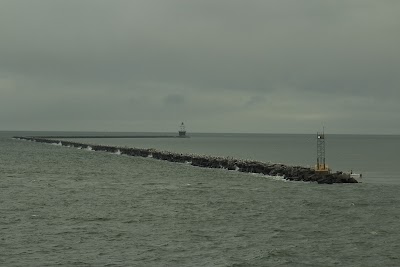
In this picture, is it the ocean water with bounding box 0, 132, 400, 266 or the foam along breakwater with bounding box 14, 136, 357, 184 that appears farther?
the foam along breakwater with bounding box 14, 136, 357, 184

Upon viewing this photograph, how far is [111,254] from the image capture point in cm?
2094

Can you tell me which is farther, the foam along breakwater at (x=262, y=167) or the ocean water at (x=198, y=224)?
the foam along breakwater at (x=262, y=167)

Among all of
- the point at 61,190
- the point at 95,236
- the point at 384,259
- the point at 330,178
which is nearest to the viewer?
the point at 384,259

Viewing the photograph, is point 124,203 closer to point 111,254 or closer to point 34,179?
point 111,254

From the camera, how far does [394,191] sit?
141 ft

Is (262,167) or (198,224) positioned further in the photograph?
(262,167)

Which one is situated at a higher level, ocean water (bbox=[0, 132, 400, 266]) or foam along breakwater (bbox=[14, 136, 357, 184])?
foam along breakwater (bbox=[14, 136, 357, 184])

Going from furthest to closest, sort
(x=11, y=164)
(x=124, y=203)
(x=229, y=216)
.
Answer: (x=11, y=164)
(x=124, y=203)
(x=229, y=216)

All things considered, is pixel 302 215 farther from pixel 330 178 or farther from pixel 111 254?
pixel 330 178

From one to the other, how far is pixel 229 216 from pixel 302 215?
378 centimetres

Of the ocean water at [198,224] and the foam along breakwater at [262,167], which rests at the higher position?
the foam along breakwater at [262,167]

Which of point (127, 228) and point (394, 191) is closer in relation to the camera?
point (127, 228)

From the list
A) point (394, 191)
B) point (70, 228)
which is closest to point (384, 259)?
point (70, 228)

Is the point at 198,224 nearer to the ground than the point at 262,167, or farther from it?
nearer to the ground
